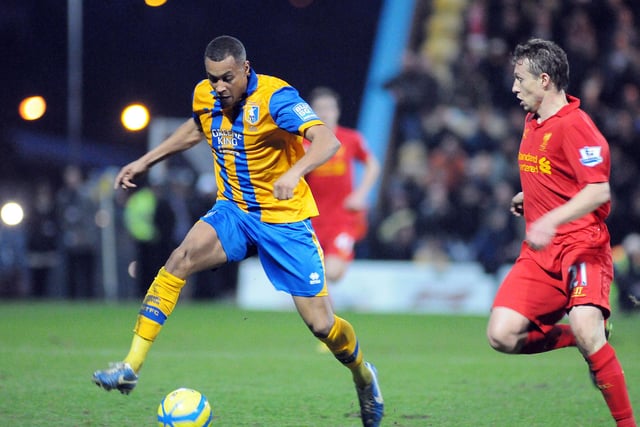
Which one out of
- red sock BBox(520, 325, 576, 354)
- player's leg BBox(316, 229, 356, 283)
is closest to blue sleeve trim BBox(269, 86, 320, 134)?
red sock BBox(520, 325, 576, 354)

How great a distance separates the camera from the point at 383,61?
19.1m

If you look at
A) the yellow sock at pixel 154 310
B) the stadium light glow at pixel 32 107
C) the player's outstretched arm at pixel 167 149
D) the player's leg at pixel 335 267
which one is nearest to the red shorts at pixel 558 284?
the yellow sock at pixel 154 310

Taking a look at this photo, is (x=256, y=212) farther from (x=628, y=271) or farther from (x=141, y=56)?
(x=141, y=56)

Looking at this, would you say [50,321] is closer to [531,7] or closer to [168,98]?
[168,98]

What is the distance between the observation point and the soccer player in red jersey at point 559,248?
5305mm

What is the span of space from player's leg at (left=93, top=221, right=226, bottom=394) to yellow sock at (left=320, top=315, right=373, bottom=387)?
0.77 metres

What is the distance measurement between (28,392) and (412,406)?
2593 millimetres

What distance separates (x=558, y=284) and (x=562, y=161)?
66cm

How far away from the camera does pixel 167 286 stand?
573 cm

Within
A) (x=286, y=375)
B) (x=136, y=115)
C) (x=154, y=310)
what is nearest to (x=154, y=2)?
(x=136, y=115)

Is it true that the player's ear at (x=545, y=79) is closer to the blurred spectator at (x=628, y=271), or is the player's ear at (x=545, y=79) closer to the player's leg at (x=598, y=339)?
the player's leg at (x=598, y=339)

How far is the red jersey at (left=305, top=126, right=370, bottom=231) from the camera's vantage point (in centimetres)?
1059

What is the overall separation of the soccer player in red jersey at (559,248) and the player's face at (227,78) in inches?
60.6

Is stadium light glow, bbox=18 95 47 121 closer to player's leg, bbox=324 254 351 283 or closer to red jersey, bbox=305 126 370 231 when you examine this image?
red jersey, bbox=305 126 370 231
